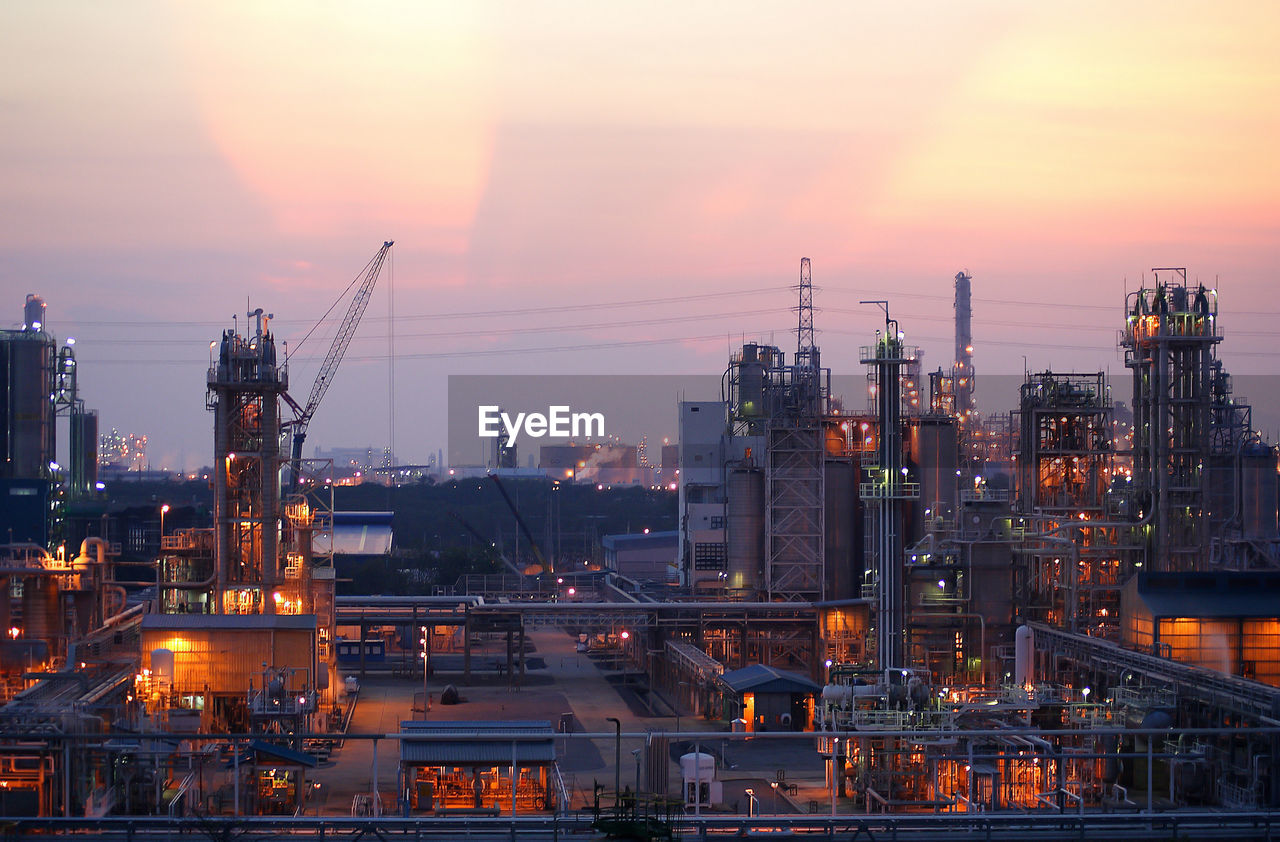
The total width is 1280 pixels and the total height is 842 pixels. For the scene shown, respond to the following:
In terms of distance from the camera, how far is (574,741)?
125 feet

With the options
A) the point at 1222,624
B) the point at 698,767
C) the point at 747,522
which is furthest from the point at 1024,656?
the point at 747,522

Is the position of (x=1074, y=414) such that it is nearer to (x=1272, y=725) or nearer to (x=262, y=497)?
(x=1272, y=725)

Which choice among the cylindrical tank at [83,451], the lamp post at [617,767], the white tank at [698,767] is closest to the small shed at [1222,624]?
the white tank at [698,767]

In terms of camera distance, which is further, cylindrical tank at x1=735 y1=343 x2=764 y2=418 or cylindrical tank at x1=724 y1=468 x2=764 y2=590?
cylindrical tank at x1=735 y1=343 x2=764 y2=418

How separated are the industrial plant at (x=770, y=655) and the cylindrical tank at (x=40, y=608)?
3.7 inches

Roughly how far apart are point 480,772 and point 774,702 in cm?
1197

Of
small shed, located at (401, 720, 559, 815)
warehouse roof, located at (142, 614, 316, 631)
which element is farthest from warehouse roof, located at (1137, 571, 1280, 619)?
warehouse roof, located at (142, 614, 316, 631)

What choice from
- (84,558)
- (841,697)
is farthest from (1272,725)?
(84,558)

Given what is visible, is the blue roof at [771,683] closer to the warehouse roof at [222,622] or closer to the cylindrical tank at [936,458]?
the warehouse roof at [222,622]

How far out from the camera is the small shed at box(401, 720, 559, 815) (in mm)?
29438

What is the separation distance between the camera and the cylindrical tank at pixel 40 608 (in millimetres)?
43656

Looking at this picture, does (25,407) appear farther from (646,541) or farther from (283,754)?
(283,754)

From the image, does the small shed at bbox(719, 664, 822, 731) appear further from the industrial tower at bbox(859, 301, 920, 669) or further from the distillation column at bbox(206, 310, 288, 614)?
the distillation column at bbox(206, 310, 288, 614)

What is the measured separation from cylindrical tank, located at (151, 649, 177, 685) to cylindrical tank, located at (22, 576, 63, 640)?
7488 millimetres
